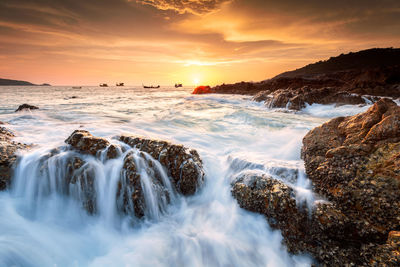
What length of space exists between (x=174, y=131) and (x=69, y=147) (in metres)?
4.59

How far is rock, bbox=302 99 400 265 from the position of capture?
240cm

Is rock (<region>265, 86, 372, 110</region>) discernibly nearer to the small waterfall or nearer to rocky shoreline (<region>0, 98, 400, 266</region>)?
rocky shoreline (<region>0, 98, 400, 266</region>)

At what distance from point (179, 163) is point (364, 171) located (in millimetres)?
3299

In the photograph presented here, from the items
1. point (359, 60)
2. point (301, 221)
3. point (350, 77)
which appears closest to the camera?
point (301, 221)

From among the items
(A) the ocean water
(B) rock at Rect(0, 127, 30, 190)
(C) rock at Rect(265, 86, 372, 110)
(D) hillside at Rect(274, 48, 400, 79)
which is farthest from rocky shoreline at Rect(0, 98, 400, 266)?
(D) hillside at Rect(274, 48, 400, 79)

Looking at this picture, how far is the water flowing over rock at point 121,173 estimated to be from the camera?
3.55 meters

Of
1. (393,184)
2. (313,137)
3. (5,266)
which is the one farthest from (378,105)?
(5,266)

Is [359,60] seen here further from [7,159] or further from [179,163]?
[7,159]

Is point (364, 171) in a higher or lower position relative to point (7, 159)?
higher

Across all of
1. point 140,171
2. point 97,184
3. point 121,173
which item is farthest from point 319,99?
point 97,184

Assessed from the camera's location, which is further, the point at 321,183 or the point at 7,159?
the point at 7,159

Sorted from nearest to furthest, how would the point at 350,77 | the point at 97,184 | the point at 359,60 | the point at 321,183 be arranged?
the point at 321,183 → the point at 97,184 → the point at 350,77 → the point at 359,60

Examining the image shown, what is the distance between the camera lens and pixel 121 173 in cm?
375

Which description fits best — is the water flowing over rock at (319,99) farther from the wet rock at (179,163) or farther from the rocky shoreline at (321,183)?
the wet rock at (179,163)
